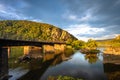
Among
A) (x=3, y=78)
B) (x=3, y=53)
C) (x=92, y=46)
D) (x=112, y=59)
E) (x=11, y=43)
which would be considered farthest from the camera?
(x=92, y=46)

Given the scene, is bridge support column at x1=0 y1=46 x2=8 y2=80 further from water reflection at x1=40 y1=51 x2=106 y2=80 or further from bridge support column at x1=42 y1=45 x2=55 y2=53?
bridge support column at x1=42 y1=45 x2=55 y2=53

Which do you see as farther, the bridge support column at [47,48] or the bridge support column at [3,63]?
the bridge support column at [47,48]

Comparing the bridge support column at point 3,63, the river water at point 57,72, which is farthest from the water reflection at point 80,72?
the bridge support column at point 3,63

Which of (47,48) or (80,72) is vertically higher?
(47,48)

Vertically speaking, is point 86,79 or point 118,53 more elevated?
point 118,53

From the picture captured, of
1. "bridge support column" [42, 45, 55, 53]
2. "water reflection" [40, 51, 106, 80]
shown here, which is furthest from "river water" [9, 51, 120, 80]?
"bridge support column" [42, 45, 55, 53]

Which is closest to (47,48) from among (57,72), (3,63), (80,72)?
(57,72)

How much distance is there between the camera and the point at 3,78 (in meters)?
47.8

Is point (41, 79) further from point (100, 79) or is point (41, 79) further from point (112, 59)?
point (112, 59)

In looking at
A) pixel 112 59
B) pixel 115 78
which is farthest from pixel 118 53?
pixel 115 78

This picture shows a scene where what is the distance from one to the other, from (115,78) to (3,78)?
33346 millimetres

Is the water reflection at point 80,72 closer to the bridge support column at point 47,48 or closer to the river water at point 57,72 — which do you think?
the river water at point 57,72

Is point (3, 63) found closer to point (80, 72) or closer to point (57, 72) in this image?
point (57, 72)

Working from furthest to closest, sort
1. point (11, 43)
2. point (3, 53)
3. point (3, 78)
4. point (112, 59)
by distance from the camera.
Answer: point (112, 59)
point (11, 43)
point (3, 53)
point (3, 78)
